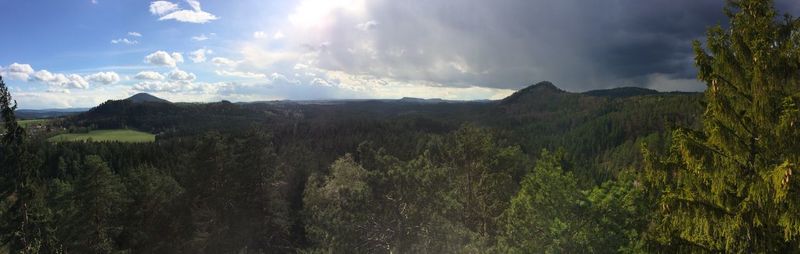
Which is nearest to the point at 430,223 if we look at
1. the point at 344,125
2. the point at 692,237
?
the point at 692,237

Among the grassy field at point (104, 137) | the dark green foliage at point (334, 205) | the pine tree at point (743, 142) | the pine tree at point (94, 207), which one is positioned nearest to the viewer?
the pine tree at point (743, 142)

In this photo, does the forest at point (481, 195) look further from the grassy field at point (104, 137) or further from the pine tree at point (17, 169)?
the grassy field at point (104, 137)

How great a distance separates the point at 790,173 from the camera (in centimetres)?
773

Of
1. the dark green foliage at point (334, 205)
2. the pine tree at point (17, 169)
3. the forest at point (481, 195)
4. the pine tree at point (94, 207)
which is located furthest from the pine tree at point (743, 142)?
the pine tree at point (94, 207)

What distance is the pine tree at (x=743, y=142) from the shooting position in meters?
8.79

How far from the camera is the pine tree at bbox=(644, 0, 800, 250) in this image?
879cm

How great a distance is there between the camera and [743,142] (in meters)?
9.26

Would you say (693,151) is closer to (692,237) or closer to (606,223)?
(692,237)

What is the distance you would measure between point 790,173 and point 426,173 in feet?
80.9

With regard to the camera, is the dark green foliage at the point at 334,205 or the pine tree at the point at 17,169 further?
the pine tree at the point at 17,169

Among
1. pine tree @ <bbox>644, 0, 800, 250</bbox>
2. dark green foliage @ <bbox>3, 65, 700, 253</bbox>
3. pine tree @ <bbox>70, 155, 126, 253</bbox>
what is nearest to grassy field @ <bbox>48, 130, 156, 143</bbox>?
dark green foliage @ <bbox>3, 65, 700, 253</bbox>

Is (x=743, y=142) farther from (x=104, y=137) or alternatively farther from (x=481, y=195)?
(x=104, y=137)

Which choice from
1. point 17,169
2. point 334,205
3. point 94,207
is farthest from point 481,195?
point 94,207

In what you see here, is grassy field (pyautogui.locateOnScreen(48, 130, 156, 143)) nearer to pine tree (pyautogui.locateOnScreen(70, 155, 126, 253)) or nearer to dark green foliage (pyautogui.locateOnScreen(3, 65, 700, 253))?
dark green foliage (pyautogui.locateOnScreen(3, 65, 700, 253))
